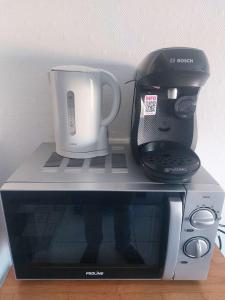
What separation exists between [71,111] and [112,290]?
487mm

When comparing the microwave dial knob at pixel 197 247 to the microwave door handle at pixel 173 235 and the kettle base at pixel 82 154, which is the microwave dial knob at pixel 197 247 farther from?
the kettle base at pixel 82 154

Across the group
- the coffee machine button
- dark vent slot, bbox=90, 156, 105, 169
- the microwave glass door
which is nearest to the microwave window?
the microwave glass door

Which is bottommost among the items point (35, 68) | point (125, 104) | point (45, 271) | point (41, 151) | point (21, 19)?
point (45, 271)

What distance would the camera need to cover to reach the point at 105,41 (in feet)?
2.45

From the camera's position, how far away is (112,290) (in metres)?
0.60

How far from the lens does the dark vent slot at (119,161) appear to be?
643 mm

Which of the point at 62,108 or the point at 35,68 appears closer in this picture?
the point at 62,108

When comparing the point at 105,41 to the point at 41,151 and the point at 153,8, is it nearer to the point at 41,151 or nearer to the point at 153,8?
the point at 153,8

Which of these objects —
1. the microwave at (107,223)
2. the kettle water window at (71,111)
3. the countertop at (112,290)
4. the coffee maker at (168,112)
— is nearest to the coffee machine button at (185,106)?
the coffee maker at (168,112)

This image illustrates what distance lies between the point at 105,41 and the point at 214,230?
0.64 m

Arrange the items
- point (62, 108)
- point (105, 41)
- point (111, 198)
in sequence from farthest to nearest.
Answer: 1. point (105, 41)
2. point (62, 108)
3. point (111, 198)

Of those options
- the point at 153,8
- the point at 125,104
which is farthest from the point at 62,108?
the point at 153,8

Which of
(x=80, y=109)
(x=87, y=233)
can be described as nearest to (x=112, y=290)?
(x=87, y=233)

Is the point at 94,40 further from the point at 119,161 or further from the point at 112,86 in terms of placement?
the point at 119,161
